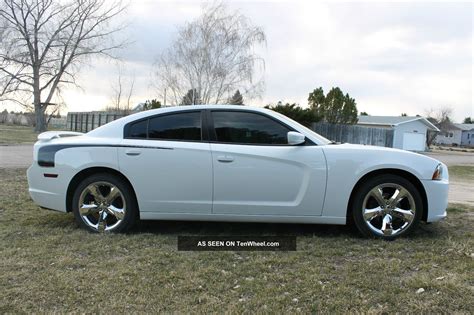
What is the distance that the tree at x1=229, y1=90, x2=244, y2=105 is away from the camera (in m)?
22.6

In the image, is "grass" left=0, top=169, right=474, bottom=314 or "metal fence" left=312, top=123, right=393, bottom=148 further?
"metal fence" left=312, top=123, right=393, bottom=148

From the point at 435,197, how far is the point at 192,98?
63.9 feet

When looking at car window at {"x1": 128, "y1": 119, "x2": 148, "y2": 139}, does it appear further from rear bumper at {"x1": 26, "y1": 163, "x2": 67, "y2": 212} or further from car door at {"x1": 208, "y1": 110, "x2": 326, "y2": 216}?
rear bumper at {"x1": 26, "y1": 163, "x2": 67, "y2": 212}

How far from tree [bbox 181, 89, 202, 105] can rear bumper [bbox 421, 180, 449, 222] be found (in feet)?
62.0

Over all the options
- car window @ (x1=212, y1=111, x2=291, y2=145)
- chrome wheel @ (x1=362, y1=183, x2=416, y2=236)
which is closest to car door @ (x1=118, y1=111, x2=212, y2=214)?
car window @ (x1=212, y1=111, x2=291, y2=145)

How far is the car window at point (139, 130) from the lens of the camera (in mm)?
4641

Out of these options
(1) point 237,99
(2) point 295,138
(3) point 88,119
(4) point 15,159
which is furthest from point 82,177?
(3) point 88,119

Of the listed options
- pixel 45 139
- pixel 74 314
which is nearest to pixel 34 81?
pixel 45 139

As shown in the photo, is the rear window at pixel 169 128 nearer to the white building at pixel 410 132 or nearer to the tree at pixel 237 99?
the tree at pixel 237 99

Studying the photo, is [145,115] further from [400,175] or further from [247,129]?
[400,175]

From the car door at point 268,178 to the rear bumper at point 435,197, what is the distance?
3.79 ft

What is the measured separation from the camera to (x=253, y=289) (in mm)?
3225

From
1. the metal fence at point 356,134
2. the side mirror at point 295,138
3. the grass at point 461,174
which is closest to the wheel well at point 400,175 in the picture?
the side mirror at point 295,138

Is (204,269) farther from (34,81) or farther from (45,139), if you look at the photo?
(34,81)
